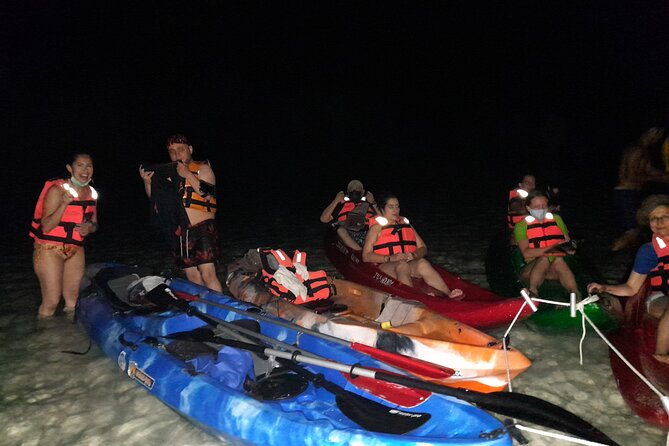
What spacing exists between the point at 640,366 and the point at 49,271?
17.9 ft

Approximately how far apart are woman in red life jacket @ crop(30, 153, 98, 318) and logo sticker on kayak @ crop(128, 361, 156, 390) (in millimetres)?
→ 2054

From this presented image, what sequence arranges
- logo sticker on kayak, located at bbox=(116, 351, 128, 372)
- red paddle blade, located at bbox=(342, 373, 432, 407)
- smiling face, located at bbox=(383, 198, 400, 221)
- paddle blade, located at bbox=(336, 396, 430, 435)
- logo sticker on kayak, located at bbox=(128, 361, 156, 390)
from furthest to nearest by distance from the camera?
smiling face, located at bbox=(383, 198, 400, 221), logo sticker on kayak, located at bbox=(116, 351, 128, 372), logo sticker on kayak, located at bbox=(128, 361, 156, 390), red paddle blade, located at bbox=(342, 373, 432, 407), paddle blade, located at bbox=(336, 396, 430, 435)

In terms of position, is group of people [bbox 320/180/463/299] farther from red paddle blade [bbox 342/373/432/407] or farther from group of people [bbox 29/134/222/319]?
red paddle blade [bbox 342/373/432/407]

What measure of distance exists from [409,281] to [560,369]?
178cm

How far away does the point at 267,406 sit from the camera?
2973 millimetres

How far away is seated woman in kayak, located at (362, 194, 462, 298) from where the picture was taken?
561 centimetres

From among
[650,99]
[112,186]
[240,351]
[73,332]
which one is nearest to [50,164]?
[112,186]

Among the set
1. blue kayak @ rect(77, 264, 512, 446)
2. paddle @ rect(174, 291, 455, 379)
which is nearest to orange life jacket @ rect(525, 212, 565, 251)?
paddle @ rect(174, 291, 455, 379)

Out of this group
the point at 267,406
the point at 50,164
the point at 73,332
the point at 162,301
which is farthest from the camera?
the point at 50,164

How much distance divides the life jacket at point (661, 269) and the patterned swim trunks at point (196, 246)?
3.99 meters

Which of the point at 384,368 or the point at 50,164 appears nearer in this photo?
the point at 384,368

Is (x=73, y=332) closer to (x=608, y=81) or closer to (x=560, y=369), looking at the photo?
(x=560, y=369)

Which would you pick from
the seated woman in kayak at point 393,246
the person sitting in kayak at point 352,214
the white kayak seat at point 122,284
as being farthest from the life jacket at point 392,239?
the white kayak seat at point 122,284

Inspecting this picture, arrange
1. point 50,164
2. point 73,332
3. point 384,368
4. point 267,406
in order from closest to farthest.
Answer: point 267,406 → point 384,368 → point 73,332 → point 50,164
